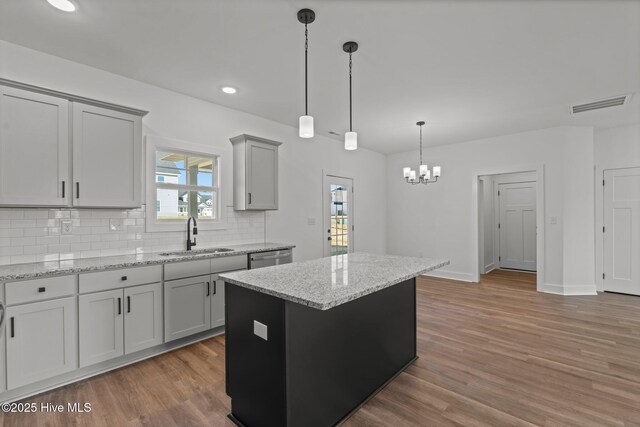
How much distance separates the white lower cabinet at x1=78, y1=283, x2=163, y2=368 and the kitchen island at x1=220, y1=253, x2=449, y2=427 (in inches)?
46.3

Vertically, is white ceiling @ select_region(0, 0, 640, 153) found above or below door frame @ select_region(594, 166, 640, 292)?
above

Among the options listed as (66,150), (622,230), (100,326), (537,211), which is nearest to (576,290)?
(622,230)

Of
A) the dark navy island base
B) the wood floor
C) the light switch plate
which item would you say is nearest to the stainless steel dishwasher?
the wood floor

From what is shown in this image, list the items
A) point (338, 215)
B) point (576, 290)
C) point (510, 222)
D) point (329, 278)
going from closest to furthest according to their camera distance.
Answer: point (329, 278)
point (576, 290)
point (338, 215)
point (510, 222)

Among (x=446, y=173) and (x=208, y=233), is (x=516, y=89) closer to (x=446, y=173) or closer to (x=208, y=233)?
→ (x=446, y=173)

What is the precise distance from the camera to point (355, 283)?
5.94 ft

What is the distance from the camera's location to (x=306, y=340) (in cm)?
176

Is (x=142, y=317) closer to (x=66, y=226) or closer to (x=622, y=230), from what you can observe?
(x=66, y=226)

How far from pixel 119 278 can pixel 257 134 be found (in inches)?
105

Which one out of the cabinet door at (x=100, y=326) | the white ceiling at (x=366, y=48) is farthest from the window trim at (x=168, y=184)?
the cabinet door at (x=100, y=326)

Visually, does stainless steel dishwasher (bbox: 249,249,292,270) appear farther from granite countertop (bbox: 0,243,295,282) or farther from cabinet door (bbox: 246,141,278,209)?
cabinet door (bbox: 246,141,278,209)

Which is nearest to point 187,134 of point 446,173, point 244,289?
point 244,289

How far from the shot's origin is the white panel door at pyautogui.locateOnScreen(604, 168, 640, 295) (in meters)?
4.86

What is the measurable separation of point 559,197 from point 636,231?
48.3 inches
